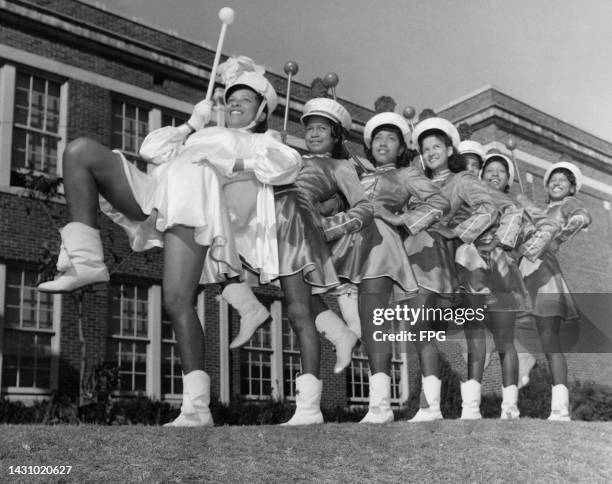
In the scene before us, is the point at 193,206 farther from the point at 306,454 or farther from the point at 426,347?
the point at 426,347

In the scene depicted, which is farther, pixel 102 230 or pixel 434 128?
pixel 102 230

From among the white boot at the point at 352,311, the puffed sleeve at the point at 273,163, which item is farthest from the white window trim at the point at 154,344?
the puffed sleeve at the point at 273,163

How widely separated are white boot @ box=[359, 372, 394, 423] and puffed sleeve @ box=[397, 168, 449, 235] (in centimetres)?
99

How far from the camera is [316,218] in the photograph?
16.9 ft

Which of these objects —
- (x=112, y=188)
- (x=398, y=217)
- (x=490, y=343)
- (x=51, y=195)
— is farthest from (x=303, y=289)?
(x=51, y=195)

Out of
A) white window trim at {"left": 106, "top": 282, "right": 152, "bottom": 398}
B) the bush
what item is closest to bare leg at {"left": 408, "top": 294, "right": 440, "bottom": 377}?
the bush

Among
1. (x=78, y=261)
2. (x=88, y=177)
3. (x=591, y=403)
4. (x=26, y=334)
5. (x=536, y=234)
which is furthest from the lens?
(x=591, y=403)

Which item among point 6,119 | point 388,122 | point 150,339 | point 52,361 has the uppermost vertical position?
point 6,119

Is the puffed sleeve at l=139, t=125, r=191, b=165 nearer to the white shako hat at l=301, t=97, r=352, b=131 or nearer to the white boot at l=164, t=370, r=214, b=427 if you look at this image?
the white shako hat at l=301, t=97, r=352, b=131

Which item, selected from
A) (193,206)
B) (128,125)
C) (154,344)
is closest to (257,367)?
(154,344)

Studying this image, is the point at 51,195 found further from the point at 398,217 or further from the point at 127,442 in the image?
the point at 127,442

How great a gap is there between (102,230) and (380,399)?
24.0ft

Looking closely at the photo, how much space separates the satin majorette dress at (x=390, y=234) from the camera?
Result: 5277mm

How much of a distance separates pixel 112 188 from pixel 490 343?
351 cm
